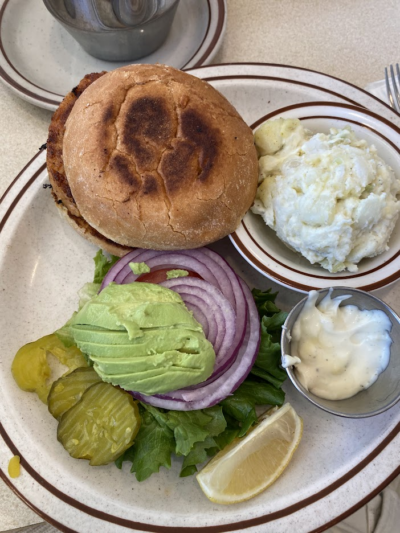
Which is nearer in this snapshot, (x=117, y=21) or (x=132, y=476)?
(x=132, y=476)

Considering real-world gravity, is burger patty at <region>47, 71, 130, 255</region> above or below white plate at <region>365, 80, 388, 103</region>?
above

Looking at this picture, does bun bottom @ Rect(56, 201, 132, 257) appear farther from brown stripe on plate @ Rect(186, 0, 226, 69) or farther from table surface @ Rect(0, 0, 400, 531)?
brown stripe on plate @ Rect(186, 0, 226, 69)

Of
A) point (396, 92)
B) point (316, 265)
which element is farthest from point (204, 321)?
point (396, 92)

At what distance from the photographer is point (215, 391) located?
58.0 inches

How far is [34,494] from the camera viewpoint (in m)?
1.41

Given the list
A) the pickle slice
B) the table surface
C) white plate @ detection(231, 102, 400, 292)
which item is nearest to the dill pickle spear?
the pickle slice

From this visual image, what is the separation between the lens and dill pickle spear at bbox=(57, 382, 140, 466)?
4.61 ft

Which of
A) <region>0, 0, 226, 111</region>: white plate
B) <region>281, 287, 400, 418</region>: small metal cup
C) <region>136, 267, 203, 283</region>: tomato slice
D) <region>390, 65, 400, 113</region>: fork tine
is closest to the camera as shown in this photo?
<region>281, 287, 400, 418</region>: small metal cup

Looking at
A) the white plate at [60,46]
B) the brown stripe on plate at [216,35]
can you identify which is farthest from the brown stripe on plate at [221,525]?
the brown stripe on plate at [216,35]

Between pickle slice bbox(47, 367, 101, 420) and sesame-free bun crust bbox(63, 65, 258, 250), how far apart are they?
1.54ft

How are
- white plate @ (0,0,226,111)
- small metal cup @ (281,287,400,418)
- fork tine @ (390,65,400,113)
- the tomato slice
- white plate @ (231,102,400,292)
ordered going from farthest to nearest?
white plate @ (0,0,226,111) → fork tine @ (390,65,400,113) → the tomato slice → white plate @ (231,102,400,292) → small metal cup @ (281,287,400,418)

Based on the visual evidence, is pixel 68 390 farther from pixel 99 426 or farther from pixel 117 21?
pixel 117 21

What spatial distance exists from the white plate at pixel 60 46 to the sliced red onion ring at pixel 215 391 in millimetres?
1302

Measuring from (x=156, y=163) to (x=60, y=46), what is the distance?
130 centimetres
